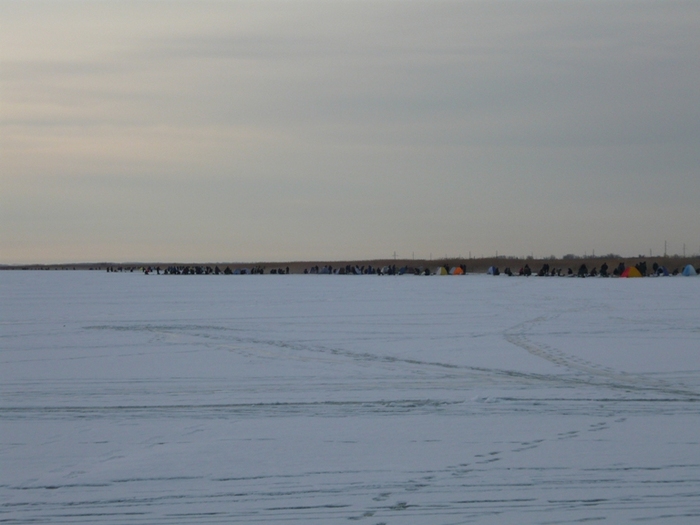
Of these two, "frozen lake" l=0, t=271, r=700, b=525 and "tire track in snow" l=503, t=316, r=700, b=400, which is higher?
"tire track in snow" l=503, t=316, r=700, b=400

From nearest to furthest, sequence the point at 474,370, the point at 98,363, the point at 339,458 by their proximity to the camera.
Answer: the point at 339,458, the point at 474,370, the point at 98,363

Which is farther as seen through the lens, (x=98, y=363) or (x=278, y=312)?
(x=278, y=312)

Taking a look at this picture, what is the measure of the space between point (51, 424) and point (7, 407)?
115cm

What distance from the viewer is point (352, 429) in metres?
6.93

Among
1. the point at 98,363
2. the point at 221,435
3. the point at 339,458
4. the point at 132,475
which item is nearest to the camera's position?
the point at 132,475

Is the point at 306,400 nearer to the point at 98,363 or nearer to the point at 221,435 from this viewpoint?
the point at 221,435

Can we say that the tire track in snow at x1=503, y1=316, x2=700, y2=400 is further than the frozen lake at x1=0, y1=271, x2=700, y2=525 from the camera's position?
Yes

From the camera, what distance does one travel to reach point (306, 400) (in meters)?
8.33

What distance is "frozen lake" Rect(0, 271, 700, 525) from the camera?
5016 mm

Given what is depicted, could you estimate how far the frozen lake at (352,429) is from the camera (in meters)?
5.02

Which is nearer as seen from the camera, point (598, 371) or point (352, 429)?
point (352, 429)

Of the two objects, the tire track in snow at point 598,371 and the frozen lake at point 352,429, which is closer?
the frozen lake at point 352,429

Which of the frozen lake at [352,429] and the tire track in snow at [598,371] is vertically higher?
the tire track in snow at [598,371]

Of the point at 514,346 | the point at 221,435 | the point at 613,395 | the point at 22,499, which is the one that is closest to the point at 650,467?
the point at 613,395
